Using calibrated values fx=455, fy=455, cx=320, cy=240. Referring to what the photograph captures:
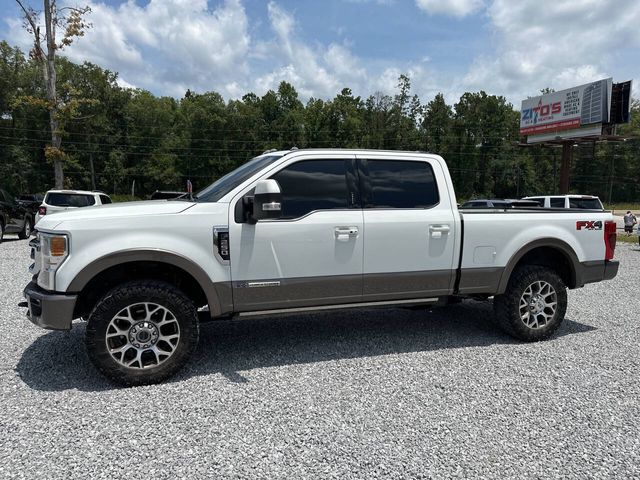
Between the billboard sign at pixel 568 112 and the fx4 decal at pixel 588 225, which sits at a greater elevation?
the billboard sign at pixel 568 112

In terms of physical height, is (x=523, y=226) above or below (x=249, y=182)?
below

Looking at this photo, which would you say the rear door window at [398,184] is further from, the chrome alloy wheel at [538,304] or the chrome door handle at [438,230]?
the chrome alloy wheel at [538,304]

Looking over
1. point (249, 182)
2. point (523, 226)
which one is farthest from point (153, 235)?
point (523, 226)

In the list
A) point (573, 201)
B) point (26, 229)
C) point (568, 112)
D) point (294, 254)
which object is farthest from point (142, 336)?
point (568, 112)

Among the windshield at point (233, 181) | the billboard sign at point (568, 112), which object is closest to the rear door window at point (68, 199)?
the windshield at point (233, 181)

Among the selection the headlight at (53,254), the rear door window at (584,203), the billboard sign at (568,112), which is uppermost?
the billboard sign at (568,112)

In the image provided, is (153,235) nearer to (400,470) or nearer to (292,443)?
(292,443)

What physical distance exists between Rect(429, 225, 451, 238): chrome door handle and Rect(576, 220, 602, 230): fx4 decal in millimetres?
1755

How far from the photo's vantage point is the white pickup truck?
366 centimetres

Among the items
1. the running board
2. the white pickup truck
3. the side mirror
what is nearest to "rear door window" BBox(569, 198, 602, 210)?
the white pickup truck

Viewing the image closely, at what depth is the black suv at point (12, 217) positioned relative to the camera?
13977 mm

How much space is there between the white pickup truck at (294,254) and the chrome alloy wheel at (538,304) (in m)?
0.01

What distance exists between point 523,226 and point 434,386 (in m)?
2.18

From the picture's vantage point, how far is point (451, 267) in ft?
15.3
